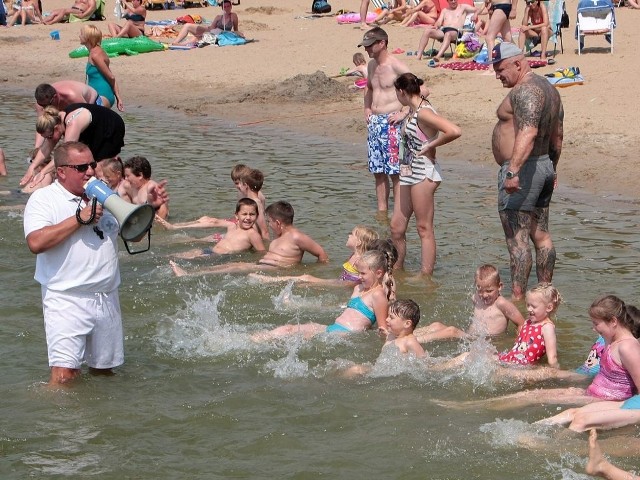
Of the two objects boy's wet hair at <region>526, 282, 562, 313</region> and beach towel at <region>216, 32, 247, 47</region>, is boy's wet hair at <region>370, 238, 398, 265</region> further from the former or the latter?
beach towel at <region>216, 32, 247, 47</region>

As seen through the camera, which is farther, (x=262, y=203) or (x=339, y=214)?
(x=339, y=214)

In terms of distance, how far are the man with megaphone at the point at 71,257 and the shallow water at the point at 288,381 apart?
1.88ft

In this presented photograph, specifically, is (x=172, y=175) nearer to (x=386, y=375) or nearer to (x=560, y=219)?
(x=560, y=219)

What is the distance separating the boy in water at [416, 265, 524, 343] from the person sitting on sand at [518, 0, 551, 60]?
10.7 metres

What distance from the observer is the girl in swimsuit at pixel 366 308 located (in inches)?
315

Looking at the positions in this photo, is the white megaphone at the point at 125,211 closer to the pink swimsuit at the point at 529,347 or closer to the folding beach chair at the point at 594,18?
the pink swimsuit at the point at 529,347

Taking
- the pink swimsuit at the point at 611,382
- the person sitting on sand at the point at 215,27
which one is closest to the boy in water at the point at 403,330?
the pink swimsuit at the point at 611,382

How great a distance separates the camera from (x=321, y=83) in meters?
18.8

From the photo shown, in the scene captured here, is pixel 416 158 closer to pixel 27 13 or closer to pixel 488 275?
pixel 488 275

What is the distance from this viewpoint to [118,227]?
625cm

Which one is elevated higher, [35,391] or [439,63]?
[439,63]

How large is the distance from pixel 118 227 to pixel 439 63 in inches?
522

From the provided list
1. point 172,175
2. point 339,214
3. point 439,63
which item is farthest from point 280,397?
point 439,63

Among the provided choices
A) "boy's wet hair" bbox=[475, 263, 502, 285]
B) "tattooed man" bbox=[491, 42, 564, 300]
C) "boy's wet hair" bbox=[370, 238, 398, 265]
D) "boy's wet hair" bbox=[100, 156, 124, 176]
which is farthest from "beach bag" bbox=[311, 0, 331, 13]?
"boy's wet hair" bbox=[475, 263, 502, 285]
